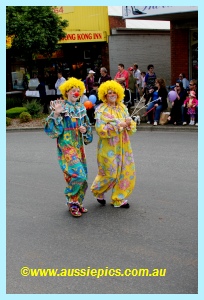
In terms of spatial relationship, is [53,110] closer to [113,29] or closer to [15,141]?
[15,141]

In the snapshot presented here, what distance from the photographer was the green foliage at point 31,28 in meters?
18.5

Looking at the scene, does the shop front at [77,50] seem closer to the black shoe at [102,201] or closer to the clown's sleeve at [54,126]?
the black shoe at [102,201]

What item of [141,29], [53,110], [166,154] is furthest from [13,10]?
[53,110]

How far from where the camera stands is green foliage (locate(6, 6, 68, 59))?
18453mm

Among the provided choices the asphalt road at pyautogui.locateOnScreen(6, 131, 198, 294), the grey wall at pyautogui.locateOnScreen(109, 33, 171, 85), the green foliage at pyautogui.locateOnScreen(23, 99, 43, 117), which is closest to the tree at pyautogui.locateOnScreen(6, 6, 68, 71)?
the green foliage at pyautogui.locateOnScreen(23, 99, 43, 117)

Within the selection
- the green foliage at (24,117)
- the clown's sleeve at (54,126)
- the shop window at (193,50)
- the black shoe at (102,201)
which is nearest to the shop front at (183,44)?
the shop window at (193,50)

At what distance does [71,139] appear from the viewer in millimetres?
6539

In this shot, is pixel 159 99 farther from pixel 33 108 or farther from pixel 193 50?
pixel 33 108

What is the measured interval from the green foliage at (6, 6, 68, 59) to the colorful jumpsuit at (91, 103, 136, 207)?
12650 millimetres

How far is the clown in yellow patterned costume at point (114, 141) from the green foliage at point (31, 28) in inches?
495

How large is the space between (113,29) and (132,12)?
668cm

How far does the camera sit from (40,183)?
8656 millimetres

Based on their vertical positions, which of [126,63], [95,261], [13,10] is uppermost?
[13,10]

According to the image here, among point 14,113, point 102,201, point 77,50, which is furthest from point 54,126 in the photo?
point 77,50
